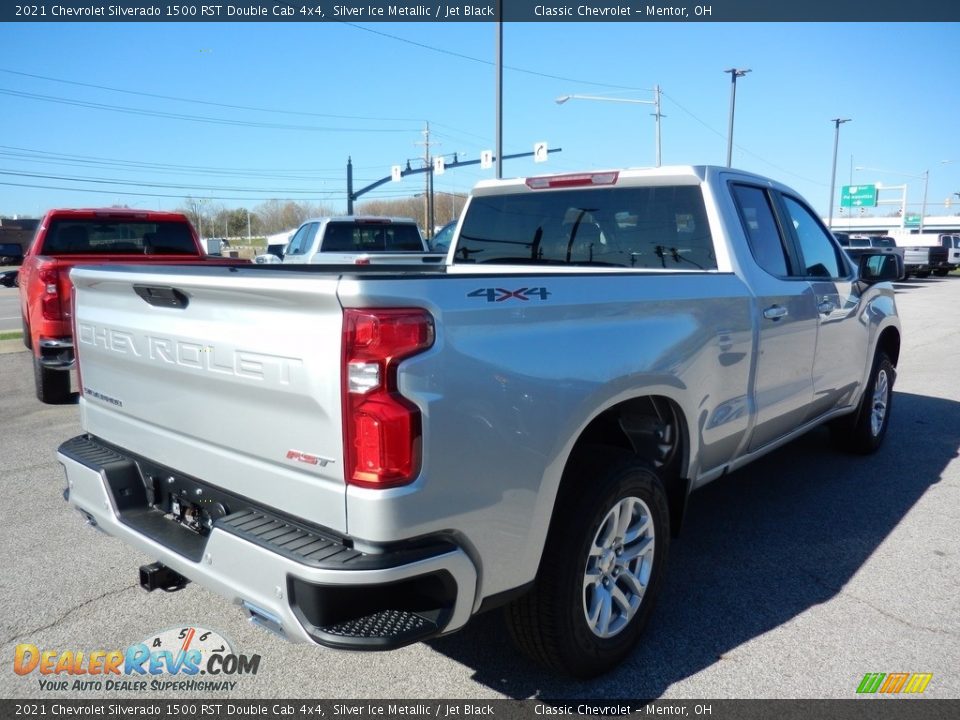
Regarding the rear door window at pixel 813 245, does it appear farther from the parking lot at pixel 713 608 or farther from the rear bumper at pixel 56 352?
the rear bumper at pixel 56 352

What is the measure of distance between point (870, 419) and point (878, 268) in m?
1.21

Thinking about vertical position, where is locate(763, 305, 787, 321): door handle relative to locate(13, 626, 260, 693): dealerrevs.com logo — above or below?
above

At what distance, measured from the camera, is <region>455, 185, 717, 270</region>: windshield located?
390cm

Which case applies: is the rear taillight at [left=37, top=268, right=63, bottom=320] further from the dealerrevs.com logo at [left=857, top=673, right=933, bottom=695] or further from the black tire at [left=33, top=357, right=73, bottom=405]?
the dealerrevs.com logo at [left=857, top=673, right=933, bottom=695]

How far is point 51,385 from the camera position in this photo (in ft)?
24.7

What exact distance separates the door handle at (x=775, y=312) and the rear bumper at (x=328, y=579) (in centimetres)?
228

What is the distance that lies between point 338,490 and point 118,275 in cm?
140

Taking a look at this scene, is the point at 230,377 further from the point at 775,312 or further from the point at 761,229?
the point at 761,229

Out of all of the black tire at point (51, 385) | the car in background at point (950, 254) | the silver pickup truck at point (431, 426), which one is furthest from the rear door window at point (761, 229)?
the car in background at point (950, 254)

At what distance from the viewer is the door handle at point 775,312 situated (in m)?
3.84

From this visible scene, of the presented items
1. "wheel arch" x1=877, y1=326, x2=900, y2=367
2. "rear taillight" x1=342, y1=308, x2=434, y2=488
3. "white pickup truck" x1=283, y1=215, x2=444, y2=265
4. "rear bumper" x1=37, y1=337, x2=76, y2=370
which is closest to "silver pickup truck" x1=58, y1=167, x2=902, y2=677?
"rear taillight" x1=342, y1=308, x2=434, y2=488

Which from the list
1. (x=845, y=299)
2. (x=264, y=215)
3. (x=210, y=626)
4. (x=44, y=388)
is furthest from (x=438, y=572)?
(x=264, y=215)

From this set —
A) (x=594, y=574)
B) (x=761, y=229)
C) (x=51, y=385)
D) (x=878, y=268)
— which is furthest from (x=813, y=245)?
(x=51, y=385)

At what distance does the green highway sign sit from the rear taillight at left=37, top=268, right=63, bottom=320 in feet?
267
